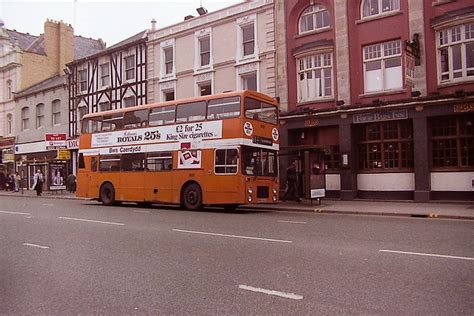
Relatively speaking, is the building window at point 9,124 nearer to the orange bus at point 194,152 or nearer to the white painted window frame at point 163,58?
the white painted window frame at point 163,58

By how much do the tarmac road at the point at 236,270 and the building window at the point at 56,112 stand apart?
92.2 ft

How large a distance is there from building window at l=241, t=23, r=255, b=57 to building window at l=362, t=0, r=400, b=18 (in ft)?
20.6

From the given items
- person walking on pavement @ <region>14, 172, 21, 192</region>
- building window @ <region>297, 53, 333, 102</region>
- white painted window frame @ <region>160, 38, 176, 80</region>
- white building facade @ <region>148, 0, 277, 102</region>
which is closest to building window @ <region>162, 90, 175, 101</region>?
white building facade @ <region>148, 0, 277, 102</region>

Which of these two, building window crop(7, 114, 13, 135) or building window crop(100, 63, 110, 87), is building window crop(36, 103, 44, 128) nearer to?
building window crop(7, 114, 13, 135)

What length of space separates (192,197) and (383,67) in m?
10.4

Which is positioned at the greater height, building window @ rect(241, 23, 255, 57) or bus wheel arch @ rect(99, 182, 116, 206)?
building window @ rect(241, 23, 255, 57)

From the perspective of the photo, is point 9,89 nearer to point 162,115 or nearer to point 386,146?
point 162,115

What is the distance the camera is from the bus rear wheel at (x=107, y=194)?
799 inches

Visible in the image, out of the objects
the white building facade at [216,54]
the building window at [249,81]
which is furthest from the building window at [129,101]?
the building window at [249,81]

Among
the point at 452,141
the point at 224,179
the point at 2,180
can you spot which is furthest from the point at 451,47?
the point at 2,180

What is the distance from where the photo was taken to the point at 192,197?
17578mm

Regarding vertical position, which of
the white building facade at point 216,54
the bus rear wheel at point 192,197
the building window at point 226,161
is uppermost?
the white building facade at point 216,54

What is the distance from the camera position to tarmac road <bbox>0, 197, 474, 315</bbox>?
5152 mm

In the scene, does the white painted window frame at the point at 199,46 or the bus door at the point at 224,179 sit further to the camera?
the white painted window frame at the point at 199,46
